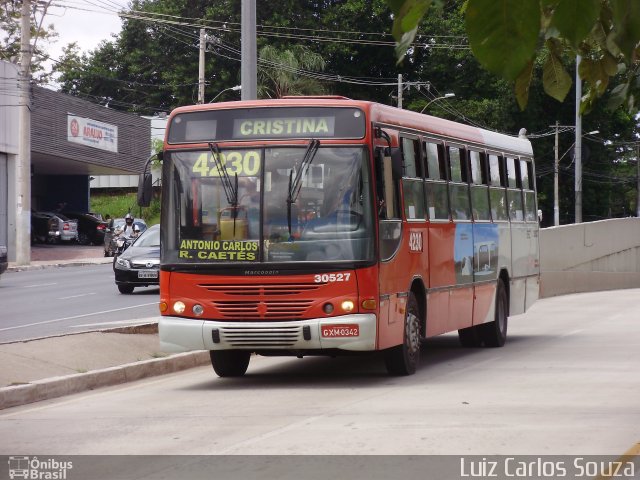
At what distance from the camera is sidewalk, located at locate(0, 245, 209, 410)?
12.0m

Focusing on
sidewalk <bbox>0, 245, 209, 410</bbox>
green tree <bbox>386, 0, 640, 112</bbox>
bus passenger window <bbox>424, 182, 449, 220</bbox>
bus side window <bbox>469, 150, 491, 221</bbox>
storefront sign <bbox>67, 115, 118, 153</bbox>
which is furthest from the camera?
storefront sign <bbox>67, 115, 118, 153</bbox>

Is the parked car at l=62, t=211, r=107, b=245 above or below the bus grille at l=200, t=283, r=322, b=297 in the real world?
above

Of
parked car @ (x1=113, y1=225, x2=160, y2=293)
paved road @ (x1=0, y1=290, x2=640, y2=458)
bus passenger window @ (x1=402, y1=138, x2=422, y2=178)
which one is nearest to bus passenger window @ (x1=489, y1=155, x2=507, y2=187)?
paved road @ (x1=0, y1=290, x2=640, y2=458)

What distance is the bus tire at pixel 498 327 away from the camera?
57.9 feet

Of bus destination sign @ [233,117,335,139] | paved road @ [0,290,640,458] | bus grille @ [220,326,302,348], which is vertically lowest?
paved road @ [0,290,640,458]

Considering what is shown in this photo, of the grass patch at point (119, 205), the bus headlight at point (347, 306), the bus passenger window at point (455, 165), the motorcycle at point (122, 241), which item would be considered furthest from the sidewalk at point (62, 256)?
the bus headlight at point (347, 306)

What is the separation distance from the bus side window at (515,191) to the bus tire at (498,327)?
1426 millimetres

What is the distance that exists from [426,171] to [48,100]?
39.3 meters

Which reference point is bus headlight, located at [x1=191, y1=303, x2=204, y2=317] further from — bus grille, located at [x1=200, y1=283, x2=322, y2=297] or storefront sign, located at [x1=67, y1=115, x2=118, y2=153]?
storefront sign, located at [x1=67, y1=115, x2=118, y2=153]

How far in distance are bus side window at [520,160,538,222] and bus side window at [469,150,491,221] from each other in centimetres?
244

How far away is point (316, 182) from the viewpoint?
1251 centimetres

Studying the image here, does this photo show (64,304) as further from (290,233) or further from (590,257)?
(590,257)

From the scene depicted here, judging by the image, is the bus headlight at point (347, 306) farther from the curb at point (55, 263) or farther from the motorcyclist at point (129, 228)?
the curb at point (55, 263)

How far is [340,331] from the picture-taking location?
12.2 metres
